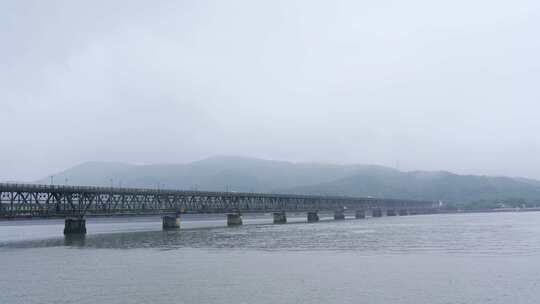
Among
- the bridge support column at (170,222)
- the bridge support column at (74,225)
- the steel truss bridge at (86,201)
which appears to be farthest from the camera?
the bridge support column at (170,222)

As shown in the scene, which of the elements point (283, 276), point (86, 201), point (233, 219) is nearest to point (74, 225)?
point (86, 201)

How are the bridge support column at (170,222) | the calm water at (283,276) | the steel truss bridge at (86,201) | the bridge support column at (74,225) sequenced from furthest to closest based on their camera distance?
the bridge support column at (170,222), the bridge support column at (74,225), the steel truss bridge at (86,201), the calm water at (283,276)

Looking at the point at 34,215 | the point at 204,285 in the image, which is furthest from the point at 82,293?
the point at 34,215

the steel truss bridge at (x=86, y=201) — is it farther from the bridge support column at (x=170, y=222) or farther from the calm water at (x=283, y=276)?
the calm water at (x=283, y=276)

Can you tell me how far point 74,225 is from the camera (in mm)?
127812

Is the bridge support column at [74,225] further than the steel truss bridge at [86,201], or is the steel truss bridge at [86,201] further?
the bridge support column at [74,225]

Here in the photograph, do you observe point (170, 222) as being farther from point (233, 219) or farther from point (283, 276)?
point (283, 276)

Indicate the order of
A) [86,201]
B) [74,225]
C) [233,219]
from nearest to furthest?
1. [74,225]
2. [86,201]
3. [233,219]

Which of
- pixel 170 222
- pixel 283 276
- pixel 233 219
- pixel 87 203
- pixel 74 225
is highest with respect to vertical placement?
pixel 87 203

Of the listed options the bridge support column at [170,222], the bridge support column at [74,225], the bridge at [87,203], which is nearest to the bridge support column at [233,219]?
A: the bridge at [87,203]

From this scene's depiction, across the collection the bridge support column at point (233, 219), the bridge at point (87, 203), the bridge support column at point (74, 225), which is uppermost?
the bridge at point (87, 203)

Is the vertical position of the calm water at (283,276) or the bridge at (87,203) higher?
the bridge at (87,203)

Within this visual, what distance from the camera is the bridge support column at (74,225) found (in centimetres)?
12656

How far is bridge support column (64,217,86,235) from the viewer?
12656 cm
